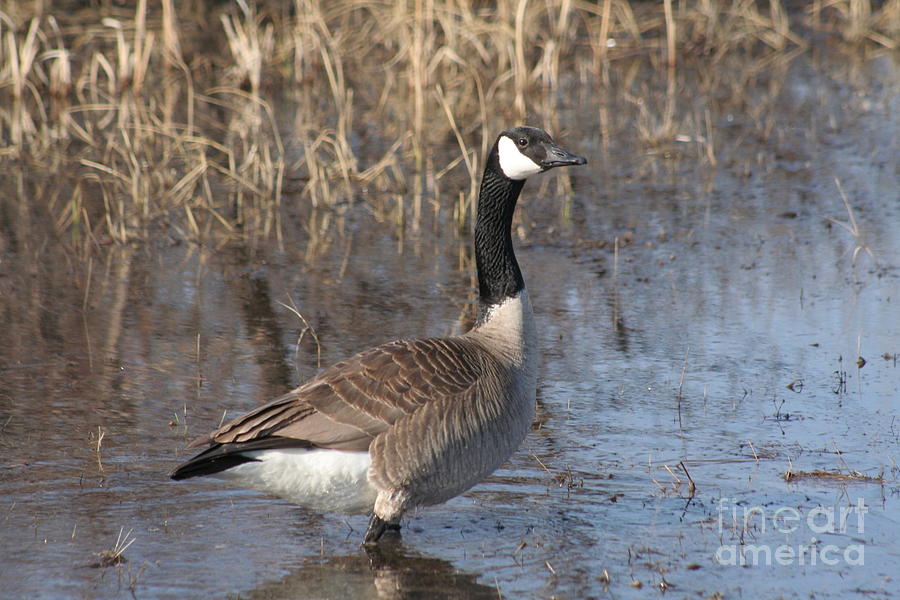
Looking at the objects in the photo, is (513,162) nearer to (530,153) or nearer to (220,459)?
(530,153)

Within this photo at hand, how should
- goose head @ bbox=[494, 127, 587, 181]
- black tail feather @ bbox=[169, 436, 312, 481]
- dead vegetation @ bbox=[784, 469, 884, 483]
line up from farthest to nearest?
goose head @ bbox=[494, 127, 587, 181]
dead vegetation @ bbox=[784, 469, 884, 483]
black tail feather @ bbox=[169, 436, 312, 481]

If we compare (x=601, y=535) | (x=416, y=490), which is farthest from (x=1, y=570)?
(x=601, y=535)

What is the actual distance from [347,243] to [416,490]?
15.2 ft

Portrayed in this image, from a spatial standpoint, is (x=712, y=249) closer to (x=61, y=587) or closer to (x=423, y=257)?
(x=423, y=257)

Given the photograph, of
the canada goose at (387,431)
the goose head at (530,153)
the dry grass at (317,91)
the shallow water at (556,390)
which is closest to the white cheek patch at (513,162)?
the goose head at (530,153)

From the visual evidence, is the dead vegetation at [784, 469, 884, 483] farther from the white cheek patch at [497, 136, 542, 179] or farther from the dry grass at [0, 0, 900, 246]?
the dry grass at [0, 0, 900, 246]

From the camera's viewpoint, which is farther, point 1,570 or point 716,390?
point 716,390

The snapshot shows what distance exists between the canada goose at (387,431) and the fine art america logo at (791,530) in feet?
3.27

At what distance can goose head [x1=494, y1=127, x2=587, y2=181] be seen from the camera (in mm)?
5977

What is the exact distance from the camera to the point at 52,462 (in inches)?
226

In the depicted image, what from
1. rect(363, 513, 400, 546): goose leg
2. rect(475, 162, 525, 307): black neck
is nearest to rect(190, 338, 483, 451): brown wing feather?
rect(363, 513, 400, 546): goose leg

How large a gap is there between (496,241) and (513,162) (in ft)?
1.37

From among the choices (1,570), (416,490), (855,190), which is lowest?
(1,570)

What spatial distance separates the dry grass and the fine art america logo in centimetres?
463
